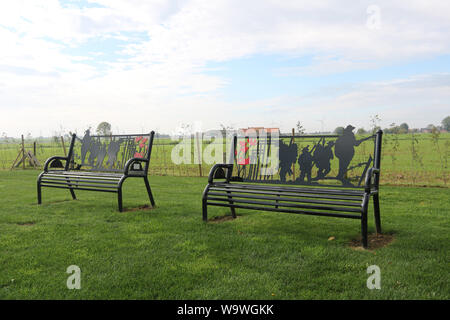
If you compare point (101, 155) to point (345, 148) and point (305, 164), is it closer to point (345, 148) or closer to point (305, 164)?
point (305, 164)

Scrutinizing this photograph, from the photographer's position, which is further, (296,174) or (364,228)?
(296,174)

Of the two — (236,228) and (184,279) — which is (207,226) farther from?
(184,279)

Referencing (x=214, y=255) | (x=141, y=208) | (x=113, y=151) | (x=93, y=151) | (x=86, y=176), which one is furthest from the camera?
(x=93, y=151)

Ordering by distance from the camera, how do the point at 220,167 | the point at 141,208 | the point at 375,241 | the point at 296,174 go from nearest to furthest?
the point at 375,241, the point at 296,174, the point at 220,167, the point at 141,208

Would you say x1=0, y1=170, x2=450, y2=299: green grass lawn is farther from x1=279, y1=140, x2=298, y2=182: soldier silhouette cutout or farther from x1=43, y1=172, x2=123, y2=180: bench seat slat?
x1=279, y1=140, x2=298, y2=182: soldier silhouette cutout

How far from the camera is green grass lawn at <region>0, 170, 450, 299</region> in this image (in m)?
2.77

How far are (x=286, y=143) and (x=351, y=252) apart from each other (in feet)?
5.87

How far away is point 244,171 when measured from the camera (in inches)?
208

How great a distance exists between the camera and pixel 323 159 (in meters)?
4.59

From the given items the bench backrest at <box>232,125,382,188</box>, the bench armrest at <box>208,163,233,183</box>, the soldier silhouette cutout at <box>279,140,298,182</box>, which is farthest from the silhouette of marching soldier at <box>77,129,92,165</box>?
the soldier silhouette cutout at <box>279,140,298,182</box>

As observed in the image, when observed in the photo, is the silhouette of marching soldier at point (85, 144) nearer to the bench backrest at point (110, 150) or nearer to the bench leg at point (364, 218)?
the bench backrest at point (110, 150)

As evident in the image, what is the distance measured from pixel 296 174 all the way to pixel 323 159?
0.46 meters

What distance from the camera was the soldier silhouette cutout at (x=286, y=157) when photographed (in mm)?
4773

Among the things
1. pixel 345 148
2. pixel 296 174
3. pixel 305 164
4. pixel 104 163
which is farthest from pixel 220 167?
pixel 104 163
